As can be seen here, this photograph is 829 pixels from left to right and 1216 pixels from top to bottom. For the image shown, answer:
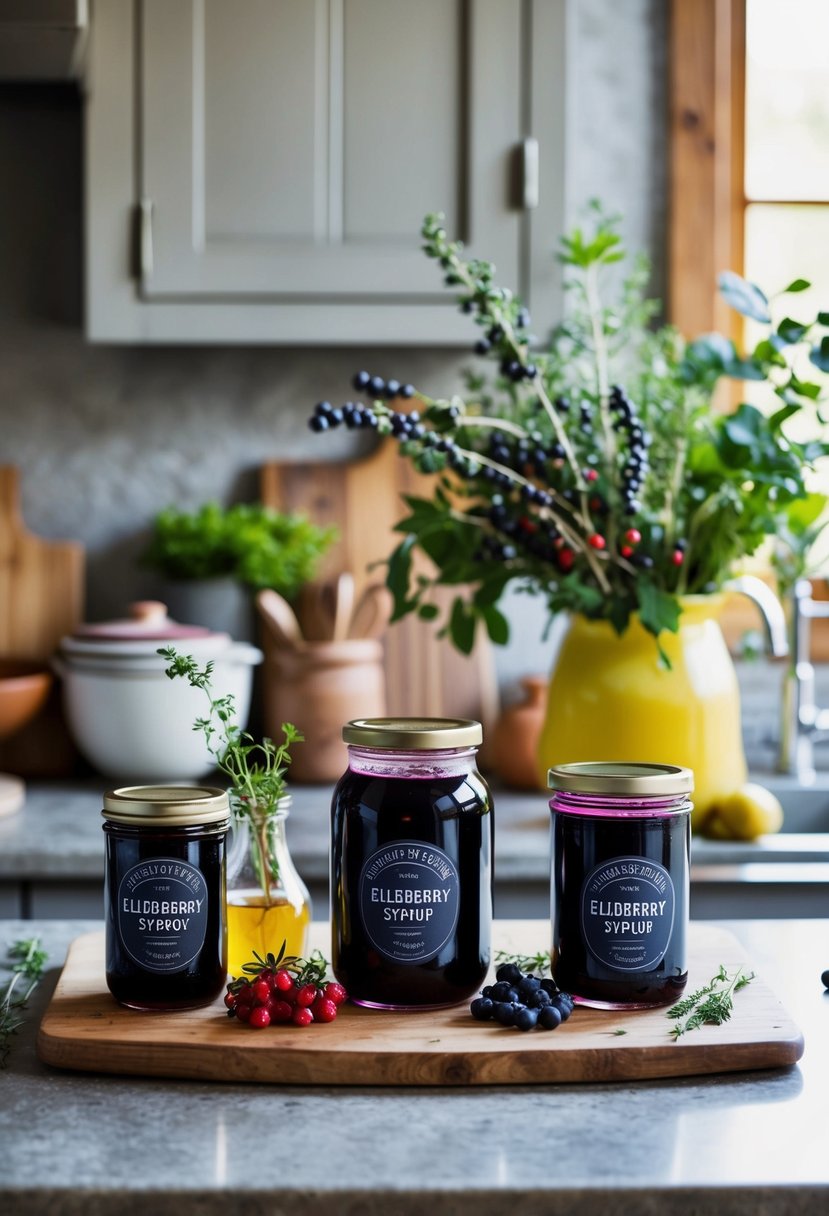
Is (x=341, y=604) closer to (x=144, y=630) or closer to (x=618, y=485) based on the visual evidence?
(x=144, y=630)

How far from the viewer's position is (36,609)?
224cm

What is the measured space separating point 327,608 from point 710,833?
768 millimetres

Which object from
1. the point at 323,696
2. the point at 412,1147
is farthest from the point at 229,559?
the point at 412,1147

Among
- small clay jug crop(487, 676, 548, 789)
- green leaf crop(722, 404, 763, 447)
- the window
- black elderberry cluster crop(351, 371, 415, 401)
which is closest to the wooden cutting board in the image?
black elderberry cluster crop(351, 371, 415, 401)

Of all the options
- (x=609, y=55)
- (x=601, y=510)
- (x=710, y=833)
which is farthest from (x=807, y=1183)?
(x=609, y=55)

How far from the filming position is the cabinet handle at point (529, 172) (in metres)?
1.93

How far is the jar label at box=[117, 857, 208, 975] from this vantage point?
836 mm

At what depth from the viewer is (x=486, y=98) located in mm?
1933

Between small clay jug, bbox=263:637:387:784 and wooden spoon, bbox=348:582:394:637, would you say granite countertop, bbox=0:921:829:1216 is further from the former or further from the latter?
wooden spoon, bbox=348:582:394:637

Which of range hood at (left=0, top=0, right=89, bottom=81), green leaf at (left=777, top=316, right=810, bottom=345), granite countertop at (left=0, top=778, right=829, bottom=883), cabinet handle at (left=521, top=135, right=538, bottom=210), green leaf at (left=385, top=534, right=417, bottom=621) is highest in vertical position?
range hood at (left=0, top=0, right=89, bottom=81)

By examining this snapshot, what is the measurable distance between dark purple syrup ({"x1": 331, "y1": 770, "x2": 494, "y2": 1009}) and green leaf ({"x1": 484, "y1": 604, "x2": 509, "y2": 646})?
0.77 m

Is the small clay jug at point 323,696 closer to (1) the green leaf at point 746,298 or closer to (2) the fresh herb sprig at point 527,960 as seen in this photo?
(1) the green leaf at point 746,298

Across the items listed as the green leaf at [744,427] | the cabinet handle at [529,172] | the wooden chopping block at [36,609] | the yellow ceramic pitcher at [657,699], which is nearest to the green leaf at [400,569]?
the yellow ceramic pitcher at [657,699]

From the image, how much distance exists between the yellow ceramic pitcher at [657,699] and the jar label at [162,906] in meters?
0.89
